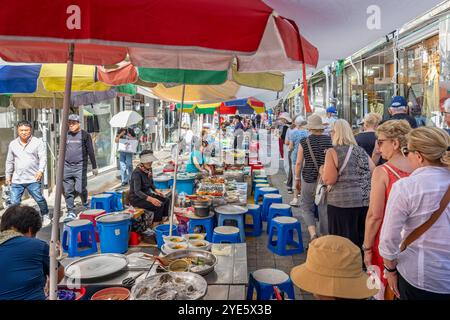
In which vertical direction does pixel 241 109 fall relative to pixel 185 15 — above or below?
above

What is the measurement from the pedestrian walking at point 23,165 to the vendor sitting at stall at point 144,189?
6.20 feet

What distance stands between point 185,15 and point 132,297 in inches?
69.1

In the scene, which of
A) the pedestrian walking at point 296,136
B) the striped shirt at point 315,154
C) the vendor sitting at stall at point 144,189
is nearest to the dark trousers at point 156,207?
the vendor sitting at stall at point 144,189

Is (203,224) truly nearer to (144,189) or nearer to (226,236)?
(226,236)

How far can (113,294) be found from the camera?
2791mm

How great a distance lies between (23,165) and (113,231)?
105 inches

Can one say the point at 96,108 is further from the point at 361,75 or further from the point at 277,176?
the point at 361,75

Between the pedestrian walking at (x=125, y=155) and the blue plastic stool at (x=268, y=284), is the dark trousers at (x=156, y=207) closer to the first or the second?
the blue plastic stool at (x=268, y=284)

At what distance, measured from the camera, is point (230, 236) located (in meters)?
5.08

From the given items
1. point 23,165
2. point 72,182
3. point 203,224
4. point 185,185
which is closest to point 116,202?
point 72,182

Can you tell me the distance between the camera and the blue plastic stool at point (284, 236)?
19.2 ft

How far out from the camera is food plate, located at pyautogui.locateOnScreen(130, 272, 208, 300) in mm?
2488

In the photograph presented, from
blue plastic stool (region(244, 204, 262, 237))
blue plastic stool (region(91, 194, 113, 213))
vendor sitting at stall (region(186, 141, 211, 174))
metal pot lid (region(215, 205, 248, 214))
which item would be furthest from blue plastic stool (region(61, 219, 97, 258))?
vendor sitting at stall (region(186, 141, 211, 174))
